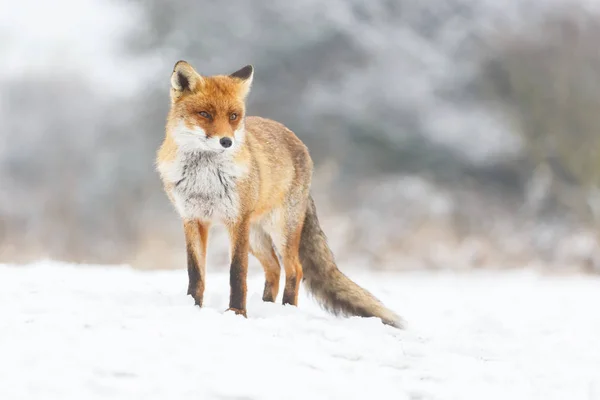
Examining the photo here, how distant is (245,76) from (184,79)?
2.16 feet

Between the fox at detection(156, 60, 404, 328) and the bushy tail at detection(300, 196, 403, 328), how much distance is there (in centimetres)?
1

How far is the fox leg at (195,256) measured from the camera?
6590mm

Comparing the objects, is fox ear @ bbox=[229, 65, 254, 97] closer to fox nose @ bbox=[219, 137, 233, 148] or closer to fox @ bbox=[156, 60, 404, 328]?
fox @ bbox=[156, 60, 404, 328]

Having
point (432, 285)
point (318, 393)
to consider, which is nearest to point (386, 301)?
point (432, 285)

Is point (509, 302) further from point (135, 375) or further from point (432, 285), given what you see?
point (135, 375)

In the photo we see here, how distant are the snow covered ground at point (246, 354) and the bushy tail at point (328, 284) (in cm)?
49

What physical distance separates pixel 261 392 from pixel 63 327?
6.14 feet

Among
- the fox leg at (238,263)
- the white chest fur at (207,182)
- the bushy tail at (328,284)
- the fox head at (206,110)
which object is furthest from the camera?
the bushy tail at (328,284)

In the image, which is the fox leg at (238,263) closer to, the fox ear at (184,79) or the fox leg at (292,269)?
the fox leg at (292,269)

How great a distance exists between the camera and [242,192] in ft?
20.9

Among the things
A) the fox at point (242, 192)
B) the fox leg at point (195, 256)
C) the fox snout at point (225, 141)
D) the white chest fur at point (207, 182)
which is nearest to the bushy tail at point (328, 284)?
the fox at point (242, 192)

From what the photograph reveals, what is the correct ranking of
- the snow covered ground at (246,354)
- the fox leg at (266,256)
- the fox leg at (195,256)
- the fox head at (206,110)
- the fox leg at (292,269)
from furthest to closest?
the fox leg at (266,256) → the fox leg at (292,269) → the fox leg at (195,256) → the fox head at (206,110) → the snow covered ground at (246,354)

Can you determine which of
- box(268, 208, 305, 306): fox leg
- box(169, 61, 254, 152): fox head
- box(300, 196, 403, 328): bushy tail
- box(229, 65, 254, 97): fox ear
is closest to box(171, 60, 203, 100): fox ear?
box(169, 61, 254, 152): fox head

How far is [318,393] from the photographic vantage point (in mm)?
4477
